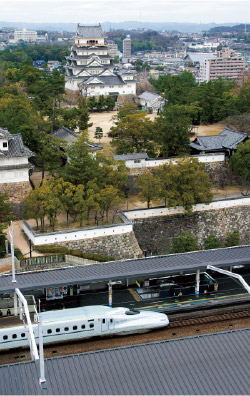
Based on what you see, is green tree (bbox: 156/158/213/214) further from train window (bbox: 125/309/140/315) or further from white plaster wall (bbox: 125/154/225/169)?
train window (bbox: 125/309/140/315)

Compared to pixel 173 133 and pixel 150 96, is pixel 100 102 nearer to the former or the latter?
pixel 150 96

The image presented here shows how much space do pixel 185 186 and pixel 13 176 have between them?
9872 mm

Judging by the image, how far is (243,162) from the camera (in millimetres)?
32375

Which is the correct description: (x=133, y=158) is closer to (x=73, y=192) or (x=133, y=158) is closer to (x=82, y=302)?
(x=73, y=192)

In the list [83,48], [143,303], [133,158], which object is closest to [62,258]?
[143,303]

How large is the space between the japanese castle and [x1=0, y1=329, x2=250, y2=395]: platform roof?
1741 inches

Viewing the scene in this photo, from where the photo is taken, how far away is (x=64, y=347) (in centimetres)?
1723

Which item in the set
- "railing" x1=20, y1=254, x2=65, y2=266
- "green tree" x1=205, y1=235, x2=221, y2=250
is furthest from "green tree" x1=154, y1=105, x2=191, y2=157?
"railing" x1=20, y1=254, x2=65, y2=266

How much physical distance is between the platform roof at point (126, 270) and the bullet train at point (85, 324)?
118 centimetres

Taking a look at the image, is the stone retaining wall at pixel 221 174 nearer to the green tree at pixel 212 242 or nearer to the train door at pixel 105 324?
the green tree at pixel 212 242

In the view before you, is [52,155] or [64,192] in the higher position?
[52,155]

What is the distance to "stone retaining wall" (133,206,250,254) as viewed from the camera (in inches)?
1168

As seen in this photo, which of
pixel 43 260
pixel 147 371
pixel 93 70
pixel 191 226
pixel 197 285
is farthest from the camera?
pixel 93 70

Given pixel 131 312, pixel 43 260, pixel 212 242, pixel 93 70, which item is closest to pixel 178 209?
pixel 212 242
